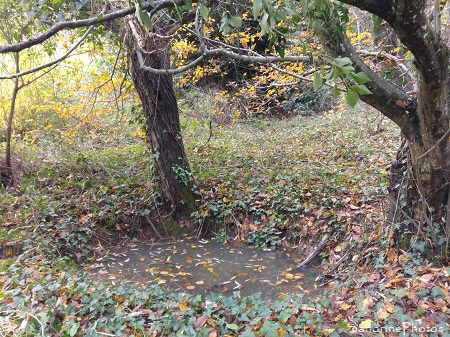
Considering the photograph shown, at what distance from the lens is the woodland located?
88.0 inches

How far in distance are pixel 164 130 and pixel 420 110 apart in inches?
136

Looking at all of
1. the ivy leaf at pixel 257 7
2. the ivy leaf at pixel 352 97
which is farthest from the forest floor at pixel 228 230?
the ivy leaf at pixel 257 7

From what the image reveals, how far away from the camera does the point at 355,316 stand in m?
2.41

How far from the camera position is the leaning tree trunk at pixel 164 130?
4.68m

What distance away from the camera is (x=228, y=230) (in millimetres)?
4980

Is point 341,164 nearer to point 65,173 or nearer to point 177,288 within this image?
point 177,288

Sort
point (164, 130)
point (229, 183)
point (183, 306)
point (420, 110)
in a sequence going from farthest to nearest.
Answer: point (229, 183)
point (164, 130)
point (183, 306)
point (420, 110)

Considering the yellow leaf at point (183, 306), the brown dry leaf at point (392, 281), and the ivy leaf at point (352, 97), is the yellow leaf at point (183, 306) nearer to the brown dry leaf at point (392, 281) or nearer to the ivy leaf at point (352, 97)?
the brown dry leaf at point (392, 281)

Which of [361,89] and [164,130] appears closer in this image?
[361,89]

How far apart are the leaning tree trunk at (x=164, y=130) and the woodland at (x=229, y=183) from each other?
2 cm

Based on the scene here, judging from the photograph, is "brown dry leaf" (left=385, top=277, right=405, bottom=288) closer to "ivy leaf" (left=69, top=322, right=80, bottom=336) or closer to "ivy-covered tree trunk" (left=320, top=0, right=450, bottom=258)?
"ivy-covered tree trunk" (left=320, top=0, right=450, bottom=258)

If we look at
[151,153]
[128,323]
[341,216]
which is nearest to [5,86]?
[151,153]

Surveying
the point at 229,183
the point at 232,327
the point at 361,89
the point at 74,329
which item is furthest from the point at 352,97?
the point at 229,183

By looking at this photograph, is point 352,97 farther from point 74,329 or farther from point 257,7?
point 74,329
